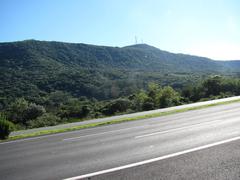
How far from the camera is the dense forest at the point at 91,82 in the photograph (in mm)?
42469

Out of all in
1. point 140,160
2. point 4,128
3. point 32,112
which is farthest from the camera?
point 32,112

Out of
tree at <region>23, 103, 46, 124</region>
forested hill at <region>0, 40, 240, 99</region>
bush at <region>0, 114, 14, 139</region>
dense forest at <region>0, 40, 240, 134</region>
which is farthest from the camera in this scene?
forested hill at <region>0, 40, 240, 99</region>

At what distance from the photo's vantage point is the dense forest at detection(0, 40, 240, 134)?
139 ft

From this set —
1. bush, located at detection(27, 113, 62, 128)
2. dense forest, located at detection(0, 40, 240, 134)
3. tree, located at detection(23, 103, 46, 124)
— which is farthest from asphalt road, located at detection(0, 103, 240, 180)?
tree, located at detection(23, 103, 46, 124)

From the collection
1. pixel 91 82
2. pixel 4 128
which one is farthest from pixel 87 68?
pixel 4 128

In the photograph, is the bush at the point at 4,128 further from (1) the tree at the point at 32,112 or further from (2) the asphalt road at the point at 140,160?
(1) the tree at the point at 32,112

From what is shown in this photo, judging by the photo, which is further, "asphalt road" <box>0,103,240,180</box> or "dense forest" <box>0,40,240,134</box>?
"dense forest" <box>0,40,240,134</box>

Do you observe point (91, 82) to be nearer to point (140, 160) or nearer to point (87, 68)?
point (87, 68)

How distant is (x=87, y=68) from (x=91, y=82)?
3837 centimetres

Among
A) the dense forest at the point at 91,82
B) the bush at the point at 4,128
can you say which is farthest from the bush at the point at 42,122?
the bush at the point at 4,128

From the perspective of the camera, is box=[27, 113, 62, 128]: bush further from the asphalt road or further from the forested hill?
the forested hill

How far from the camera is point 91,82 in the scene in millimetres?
88062

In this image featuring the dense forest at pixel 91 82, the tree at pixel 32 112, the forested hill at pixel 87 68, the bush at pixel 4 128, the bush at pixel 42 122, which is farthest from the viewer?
the forested hill at pixel 87 68

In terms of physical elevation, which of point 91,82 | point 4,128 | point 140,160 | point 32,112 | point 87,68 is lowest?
point 32,112
